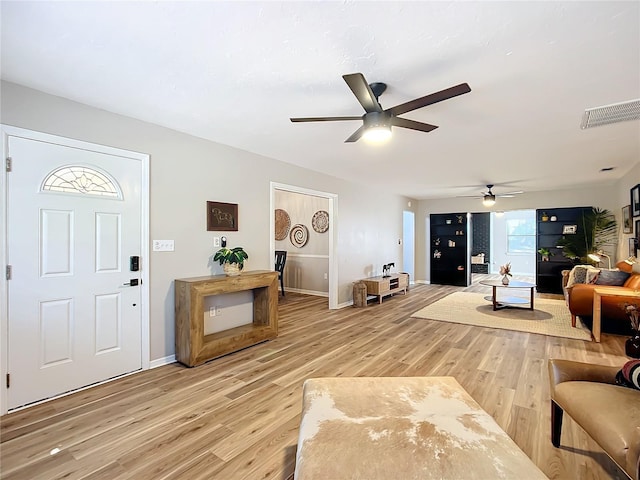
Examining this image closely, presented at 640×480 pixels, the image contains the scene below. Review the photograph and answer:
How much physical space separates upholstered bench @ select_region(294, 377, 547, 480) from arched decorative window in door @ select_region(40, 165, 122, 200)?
255 centimetres

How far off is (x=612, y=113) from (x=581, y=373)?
2441 mm

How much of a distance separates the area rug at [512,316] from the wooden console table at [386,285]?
894 millimetres

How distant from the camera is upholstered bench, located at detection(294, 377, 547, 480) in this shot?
115 centimetres

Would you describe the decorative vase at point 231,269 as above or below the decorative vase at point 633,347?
above

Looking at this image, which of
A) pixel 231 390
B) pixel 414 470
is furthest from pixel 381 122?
pixel 231 390

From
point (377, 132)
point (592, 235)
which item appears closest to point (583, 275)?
point (592, 235)

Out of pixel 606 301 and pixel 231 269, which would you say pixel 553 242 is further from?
pixel 231 269

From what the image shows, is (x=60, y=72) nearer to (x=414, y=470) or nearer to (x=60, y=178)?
(x=60, y=178)

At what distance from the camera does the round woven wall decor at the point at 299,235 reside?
24.7ft

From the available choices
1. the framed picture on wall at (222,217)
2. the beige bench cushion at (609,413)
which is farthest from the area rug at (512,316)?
the framed picture on wall at (222,217)

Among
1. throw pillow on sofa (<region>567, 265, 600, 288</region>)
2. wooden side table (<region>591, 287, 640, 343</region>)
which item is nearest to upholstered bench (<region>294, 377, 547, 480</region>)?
wooden side table (<region>591, 287, 640, 343</region>)

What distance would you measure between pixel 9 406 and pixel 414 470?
2.97 metres

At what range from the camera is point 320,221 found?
7.22 metres

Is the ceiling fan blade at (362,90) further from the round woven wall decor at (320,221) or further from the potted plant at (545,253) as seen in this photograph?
the potted plant at (545,253)
